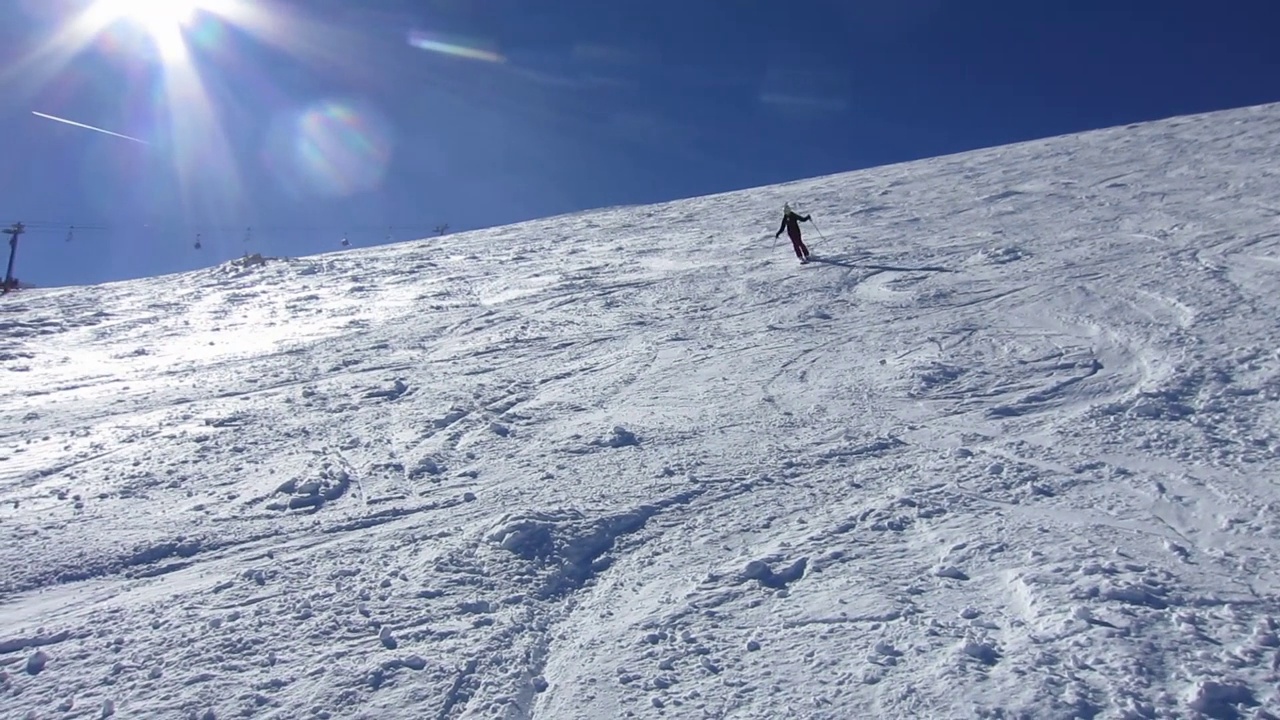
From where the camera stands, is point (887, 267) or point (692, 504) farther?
point (887, 267)

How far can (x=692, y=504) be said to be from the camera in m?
5.25

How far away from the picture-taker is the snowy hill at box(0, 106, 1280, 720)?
3.54 meters

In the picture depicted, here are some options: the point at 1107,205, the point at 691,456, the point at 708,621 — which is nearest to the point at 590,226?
the point at 1107,205

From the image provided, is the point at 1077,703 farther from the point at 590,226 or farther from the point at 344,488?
the point at 590,226

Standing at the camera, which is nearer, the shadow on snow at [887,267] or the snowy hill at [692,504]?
the snowy hill at [692,504]

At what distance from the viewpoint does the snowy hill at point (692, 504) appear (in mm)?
3543

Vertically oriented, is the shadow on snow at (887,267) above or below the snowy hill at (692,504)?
above

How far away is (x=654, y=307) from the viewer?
11.7 m

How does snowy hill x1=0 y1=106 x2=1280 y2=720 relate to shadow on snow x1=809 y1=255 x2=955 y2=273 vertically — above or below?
below

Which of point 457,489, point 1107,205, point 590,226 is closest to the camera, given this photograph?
point 457,489

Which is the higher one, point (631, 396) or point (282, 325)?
point (282, 325)

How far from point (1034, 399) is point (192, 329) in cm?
1229

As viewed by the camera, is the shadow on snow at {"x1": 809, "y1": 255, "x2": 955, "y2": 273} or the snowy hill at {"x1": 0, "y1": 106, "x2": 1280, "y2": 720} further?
the shadow on snow at {"x1": 809, "y1": 255, "x2": 955, "y2": 273}

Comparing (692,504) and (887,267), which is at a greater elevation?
(887,267)
